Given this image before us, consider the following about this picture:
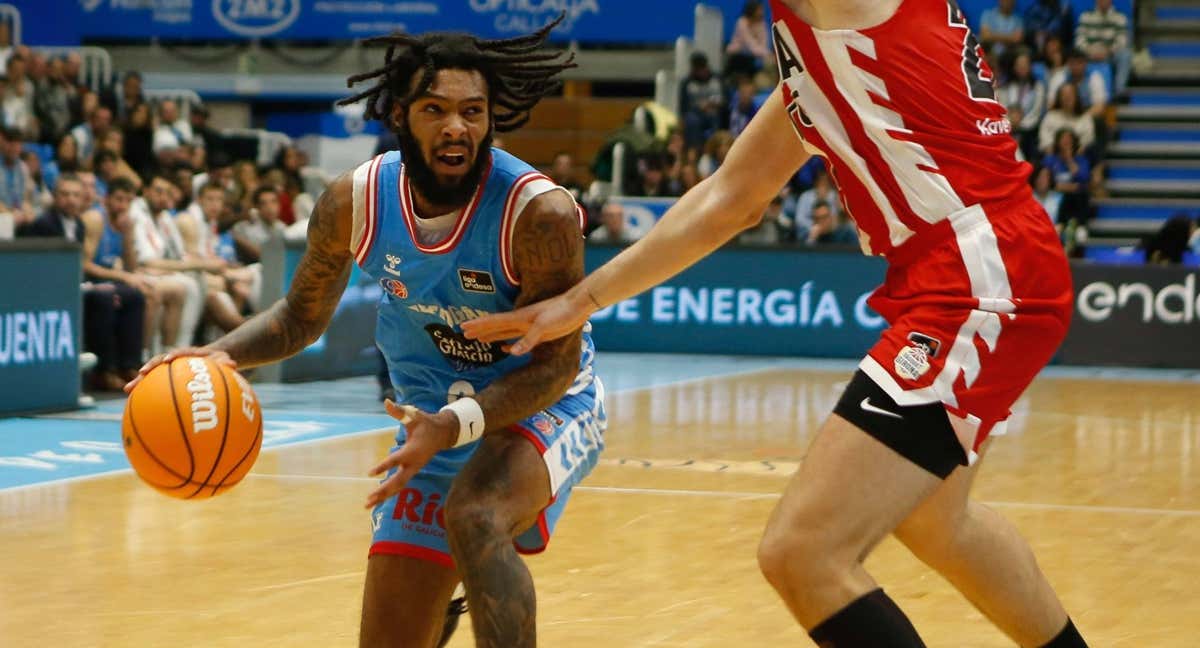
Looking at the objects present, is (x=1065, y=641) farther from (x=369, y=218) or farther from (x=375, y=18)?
(x=375, y=18)

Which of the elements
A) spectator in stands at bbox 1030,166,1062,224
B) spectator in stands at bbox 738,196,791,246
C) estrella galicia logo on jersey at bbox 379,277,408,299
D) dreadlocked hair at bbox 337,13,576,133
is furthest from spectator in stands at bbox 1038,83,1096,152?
estrella galicia logo on jersey at bbox 379,277,408,299

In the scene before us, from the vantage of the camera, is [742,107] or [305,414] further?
[742,107]

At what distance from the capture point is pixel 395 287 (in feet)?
15.1

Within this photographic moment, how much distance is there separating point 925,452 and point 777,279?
531 inches

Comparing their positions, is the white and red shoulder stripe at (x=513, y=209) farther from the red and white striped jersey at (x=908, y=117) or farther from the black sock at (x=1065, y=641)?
A: the black sock at (x=1065, y=641)

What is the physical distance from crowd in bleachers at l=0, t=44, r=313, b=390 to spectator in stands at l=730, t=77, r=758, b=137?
5.03 meters

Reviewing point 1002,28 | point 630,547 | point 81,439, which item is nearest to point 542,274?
point 630,547

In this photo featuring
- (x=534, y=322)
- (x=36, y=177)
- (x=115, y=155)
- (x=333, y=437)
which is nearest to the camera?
(x=534, y=322)

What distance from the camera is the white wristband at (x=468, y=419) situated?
420 centimetres

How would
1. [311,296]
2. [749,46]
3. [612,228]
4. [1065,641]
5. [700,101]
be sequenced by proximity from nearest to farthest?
[1065,641]
[311,296]
[612,228]
[700,101]
[749,46]

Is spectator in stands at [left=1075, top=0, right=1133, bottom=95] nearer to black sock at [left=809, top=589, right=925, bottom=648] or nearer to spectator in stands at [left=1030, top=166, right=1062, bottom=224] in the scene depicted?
spectator in stands at [left=1030, top=166, right=1062, bottom=224]

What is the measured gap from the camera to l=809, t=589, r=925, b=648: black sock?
3.64 m

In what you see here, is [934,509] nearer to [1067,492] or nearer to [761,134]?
[761,134]

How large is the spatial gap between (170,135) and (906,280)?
1639cm
